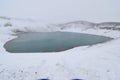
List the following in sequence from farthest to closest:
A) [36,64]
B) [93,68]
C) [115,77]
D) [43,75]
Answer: [36,64], [93,68], [43,75], [115,77]

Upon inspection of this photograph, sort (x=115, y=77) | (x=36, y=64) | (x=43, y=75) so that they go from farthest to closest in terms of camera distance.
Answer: (x=36, y=64) → (x=43, y=75) → (x=115, y=77)

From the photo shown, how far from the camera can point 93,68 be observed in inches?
370

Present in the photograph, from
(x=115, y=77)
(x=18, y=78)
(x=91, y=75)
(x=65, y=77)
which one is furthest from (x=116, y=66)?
(x=18, y=78)

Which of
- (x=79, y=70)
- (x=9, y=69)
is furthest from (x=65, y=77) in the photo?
(x=9, y=69)

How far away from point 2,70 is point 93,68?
25.1ft

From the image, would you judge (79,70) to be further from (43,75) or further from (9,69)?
(9,69)

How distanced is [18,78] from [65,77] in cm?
345

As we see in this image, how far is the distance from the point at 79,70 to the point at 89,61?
226cm

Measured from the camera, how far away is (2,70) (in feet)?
31.2

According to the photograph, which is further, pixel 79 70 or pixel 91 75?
pixel 79 70

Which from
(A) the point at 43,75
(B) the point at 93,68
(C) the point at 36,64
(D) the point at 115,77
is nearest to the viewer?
(D) the point at 115,77

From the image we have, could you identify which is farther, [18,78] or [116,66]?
[116,66]

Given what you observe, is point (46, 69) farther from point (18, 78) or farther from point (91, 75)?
point (91, 75)

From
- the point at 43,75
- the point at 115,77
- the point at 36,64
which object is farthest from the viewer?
the point at 36,64
